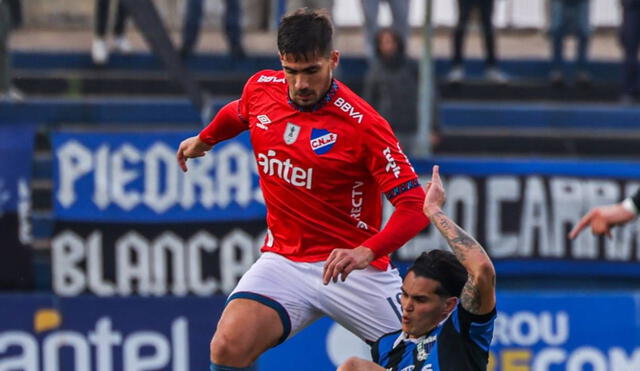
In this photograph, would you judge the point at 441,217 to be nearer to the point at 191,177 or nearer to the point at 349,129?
the point at 349,129

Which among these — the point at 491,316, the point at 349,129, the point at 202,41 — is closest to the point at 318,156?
the point at 349,129

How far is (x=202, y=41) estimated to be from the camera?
11930mm

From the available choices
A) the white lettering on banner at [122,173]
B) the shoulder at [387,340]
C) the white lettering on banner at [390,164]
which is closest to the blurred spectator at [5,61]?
the white lettering on banner at [122,173]

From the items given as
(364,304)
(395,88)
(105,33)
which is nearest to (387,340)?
(364,304)

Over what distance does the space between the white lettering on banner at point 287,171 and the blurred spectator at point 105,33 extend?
584 cm

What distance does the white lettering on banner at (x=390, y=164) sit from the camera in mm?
5285

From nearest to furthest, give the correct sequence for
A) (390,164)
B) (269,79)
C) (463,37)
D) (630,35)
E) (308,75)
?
(308,75), (390,164), (269,79), (630,35), (463,37)

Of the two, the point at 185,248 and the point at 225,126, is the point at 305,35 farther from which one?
the point at 185,248

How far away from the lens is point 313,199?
550cm

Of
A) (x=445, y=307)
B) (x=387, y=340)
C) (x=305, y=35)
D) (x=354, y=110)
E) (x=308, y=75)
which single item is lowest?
(x=387, y=340)

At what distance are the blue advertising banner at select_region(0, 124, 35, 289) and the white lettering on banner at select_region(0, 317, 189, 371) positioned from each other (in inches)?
30.3

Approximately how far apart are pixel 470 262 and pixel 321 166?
3.49 ft

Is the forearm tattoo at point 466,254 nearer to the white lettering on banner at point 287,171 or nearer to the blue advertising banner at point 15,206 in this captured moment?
the white lettering on banner at point 287,171

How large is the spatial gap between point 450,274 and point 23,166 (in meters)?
4.72
